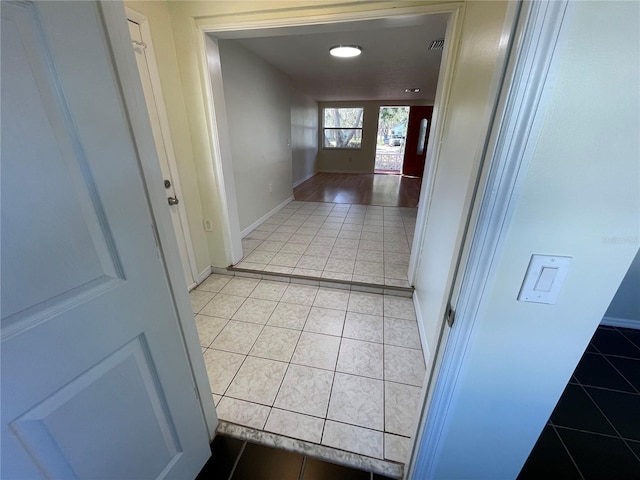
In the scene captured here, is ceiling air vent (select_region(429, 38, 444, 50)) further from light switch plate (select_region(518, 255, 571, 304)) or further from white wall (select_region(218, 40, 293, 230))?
light switch plate (select_region(518, 255, 571, 304))

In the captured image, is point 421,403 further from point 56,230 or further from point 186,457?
point 56,230

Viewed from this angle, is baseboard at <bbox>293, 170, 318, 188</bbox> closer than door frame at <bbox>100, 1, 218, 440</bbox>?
No

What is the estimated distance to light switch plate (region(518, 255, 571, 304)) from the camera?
0.58 meters

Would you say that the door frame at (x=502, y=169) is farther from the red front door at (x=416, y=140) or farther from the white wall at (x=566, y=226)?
the red front door at (x=416, y=140)

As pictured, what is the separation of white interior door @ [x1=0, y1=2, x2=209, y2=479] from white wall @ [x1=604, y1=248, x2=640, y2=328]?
9.65 feet

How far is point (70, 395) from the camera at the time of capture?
61 cm

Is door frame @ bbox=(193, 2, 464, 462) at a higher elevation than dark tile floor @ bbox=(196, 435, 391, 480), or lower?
higher

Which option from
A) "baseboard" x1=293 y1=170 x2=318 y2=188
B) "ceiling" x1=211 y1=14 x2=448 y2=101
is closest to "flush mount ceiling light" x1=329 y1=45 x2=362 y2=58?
"ceiling" x1=211 y1=14 x2=448 y2=101

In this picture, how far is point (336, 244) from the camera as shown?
322cm

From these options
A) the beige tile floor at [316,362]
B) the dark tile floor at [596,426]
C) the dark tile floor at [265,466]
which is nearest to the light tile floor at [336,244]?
the beige tile floor at [316,362]

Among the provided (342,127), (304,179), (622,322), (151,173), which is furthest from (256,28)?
(342,127)

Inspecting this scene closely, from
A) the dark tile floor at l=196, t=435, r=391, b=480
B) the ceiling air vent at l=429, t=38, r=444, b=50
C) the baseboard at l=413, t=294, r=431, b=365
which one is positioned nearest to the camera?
the dark tile floor at l=196, t=435, r=391, b=480

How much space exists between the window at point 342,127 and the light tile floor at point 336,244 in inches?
193

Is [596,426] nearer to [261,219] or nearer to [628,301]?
[628,301]
